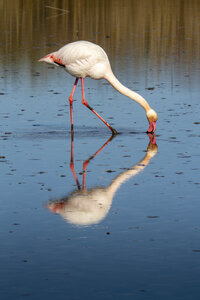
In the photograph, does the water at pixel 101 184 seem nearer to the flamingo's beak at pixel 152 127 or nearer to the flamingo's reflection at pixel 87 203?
the flamingo's reflection at pixel 87 203

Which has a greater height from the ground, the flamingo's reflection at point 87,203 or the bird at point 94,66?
the bird at point 94,66

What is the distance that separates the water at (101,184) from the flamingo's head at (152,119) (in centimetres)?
16

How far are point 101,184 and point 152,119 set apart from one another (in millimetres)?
3429

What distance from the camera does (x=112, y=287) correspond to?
670 cm

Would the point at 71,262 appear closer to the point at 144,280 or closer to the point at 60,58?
the point at 144,280

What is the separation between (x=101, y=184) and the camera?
33.4 ft

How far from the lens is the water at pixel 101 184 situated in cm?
693

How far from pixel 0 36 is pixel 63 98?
1069 cm

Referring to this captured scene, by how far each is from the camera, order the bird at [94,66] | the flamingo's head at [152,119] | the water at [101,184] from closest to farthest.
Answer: the water at [101,184]
the flamingo's head at [152,119]
the bird at [94,66]

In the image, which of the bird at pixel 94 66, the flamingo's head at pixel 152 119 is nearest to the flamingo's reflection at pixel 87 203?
the flamingo's head at pixel 152 119

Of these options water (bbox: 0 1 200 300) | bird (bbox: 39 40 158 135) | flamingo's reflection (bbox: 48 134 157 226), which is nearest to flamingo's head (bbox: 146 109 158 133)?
bird (bbox: 39 40 158 135)

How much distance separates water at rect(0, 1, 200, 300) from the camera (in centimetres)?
693

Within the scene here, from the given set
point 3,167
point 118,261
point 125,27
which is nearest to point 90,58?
point 3,167

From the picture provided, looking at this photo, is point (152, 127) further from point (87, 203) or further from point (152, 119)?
point (87, 203)
